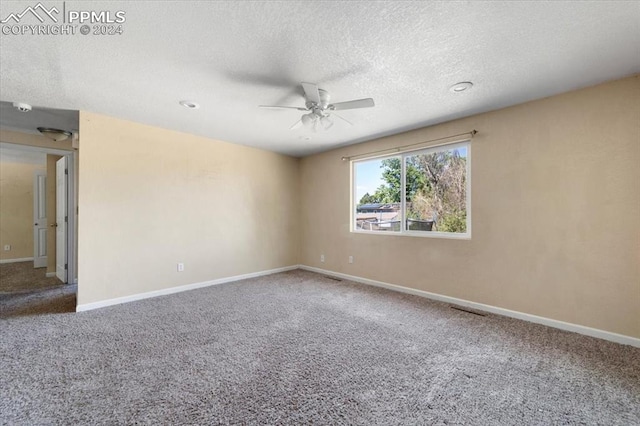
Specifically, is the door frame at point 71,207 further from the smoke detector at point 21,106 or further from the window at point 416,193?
the window at point 416,193

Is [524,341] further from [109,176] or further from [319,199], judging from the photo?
[109,176]

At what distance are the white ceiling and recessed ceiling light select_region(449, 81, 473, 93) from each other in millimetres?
69

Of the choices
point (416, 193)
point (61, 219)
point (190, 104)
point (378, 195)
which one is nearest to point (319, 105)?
point (190, 104)

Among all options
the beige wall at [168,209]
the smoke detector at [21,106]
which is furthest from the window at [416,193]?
the smoke detector at [21,106]

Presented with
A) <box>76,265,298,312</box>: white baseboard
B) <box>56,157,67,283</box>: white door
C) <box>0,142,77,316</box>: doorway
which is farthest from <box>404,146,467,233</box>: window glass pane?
<box>56,157,67,283</box>: white door

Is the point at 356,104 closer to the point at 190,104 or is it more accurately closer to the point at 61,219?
the point at 190,104

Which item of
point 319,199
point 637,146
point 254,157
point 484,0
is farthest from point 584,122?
point 254,157

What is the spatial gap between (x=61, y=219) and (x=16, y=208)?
3.31 m

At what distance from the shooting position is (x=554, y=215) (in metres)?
2.76

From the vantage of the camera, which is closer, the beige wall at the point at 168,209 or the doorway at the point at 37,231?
the beige wall at the point at 168,209

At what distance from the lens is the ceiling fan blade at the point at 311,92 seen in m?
2.30

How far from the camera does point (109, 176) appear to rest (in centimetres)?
344

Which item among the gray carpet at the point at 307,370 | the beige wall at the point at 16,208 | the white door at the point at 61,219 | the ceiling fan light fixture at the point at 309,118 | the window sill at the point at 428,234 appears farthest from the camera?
the beige wall at the point at 16,208

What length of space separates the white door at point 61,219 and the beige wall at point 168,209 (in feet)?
5.68
